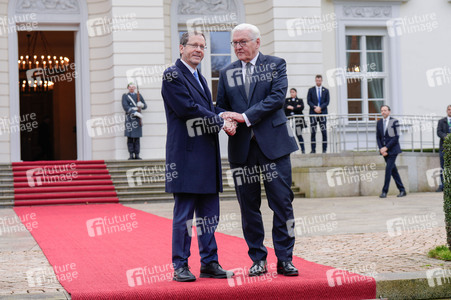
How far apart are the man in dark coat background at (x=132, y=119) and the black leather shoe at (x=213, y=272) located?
13.0 m

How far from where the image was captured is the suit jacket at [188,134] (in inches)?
226

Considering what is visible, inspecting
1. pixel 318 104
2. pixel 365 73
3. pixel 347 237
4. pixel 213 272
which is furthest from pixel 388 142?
pixel 213 272

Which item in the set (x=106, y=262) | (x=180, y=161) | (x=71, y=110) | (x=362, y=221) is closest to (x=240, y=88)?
(x=180, y=161)

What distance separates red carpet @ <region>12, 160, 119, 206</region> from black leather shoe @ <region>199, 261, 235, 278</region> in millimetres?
10147

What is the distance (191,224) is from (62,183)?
441 inches

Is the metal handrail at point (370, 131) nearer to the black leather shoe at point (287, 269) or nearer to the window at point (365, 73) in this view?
the window at point (365, 73)

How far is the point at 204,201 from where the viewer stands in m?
5.95

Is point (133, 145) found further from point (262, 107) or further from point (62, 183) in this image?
point (262, 107)

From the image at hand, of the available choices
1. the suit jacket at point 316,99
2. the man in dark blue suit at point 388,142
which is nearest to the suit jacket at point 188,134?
the man in dark blue suit at point 388,142

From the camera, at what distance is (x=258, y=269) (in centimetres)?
595

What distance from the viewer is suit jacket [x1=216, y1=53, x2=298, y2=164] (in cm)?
589

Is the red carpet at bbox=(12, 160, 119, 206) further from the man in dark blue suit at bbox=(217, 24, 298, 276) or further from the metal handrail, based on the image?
the man in dark blue suit at bbox=(217, 24, 298, 276)

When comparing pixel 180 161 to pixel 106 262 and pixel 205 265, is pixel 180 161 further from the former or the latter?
pixel 106 262

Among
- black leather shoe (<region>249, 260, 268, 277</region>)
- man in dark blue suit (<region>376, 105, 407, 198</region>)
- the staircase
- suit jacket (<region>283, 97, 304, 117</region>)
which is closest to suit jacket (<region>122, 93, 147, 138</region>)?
the staircase
